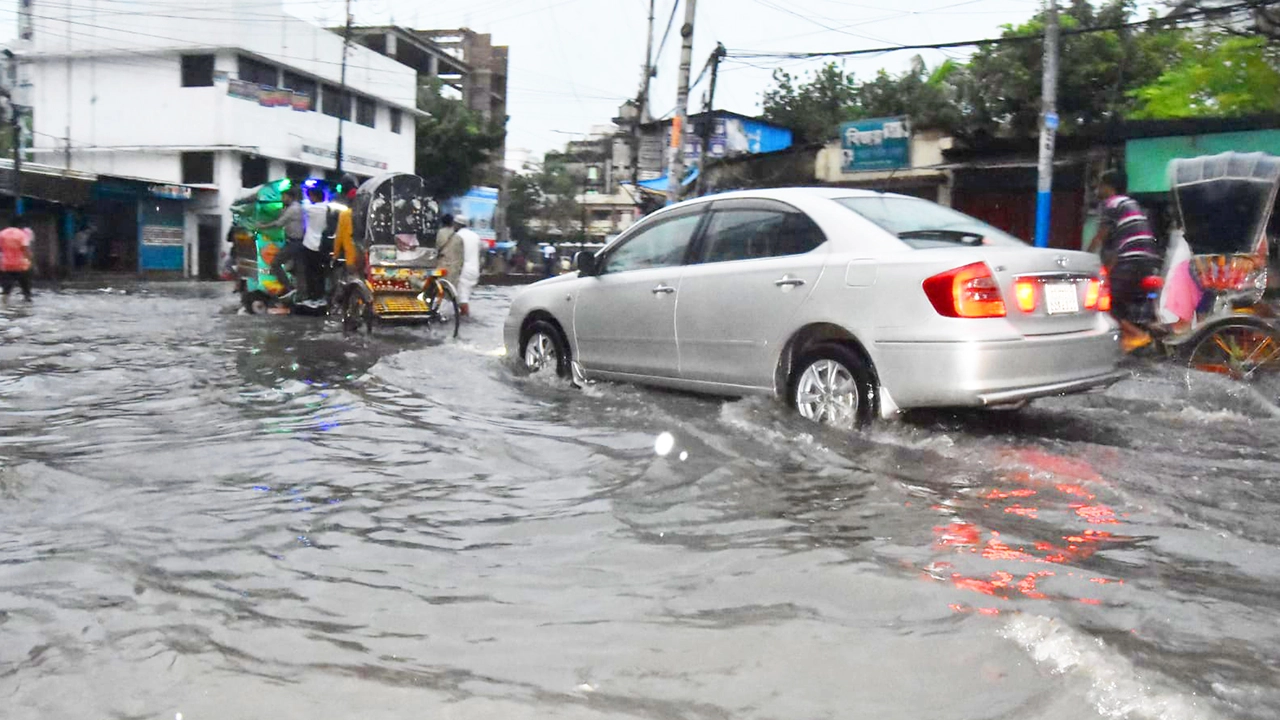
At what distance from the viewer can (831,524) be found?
4.20 m

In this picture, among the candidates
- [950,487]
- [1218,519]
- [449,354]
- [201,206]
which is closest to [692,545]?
[950,487]

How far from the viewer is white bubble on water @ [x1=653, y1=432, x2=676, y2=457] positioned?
565 centimetres

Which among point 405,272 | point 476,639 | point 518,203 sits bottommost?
point 476,639

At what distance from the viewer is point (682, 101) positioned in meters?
19.4

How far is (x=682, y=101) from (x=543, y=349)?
11.8 meters

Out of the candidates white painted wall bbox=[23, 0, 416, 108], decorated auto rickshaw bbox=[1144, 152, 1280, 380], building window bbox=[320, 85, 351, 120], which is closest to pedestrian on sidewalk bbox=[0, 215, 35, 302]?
decorated auto rickshaw bbox=[1144, 152, 1280, 380]

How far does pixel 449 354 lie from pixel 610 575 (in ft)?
22.8

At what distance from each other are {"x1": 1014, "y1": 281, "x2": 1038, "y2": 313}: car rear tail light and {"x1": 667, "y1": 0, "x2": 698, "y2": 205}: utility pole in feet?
46.1

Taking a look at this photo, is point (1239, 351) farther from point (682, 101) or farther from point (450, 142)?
point (450, 142)

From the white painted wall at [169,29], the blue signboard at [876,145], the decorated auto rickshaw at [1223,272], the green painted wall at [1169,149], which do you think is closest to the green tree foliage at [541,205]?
the white painted wall at [169,29]

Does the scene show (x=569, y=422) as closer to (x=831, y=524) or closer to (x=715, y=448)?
(x=715, y=448)

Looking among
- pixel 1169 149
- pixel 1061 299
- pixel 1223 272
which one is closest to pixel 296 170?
pixel 1169 149

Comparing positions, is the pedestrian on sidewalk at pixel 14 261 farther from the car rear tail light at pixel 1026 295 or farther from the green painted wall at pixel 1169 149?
the green painted wall at pixel 1169 149

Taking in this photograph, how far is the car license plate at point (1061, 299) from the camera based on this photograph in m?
5.78
